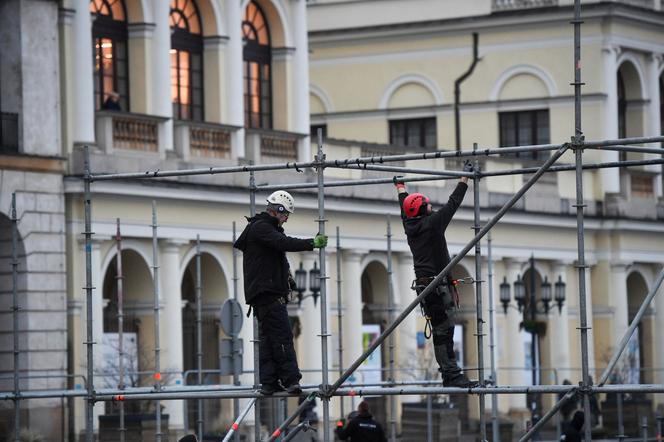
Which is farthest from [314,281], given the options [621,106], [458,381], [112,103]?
[458,381]

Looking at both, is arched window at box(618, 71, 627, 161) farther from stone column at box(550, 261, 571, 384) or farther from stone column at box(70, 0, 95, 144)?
stone column at box(70, 0, 95, 144)

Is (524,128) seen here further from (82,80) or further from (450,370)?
(450,370)

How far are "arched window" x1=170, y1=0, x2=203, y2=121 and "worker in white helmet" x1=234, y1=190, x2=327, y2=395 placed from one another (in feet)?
81.2

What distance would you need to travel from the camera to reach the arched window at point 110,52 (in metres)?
43.9

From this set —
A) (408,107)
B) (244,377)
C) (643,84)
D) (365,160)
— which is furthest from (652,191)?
(365,160)

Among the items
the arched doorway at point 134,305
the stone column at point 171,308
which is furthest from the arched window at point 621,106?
the arched doorway at point 134,305

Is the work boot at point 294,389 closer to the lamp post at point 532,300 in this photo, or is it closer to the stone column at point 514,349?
the lamp post at point 532,300

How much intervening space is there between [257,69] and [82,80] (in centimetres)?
832

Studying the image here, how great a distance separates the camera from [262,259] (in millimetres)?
21953

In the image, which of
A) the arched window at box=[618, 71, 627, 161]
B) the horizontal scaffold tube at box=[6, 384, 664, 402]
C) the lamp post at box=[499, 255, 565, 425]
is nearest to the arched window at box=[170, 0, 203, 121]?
the lamp post at box=[499, 255, 565, 425]

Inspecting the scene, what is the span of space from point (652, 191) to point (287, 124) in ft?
50.4

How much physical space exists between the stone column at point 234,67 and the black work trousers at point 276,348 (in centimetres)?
2496

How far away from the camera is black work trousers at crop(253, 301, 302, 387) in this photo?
2195 cm

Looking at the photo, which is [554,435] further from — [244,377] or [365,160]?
[365,160]
